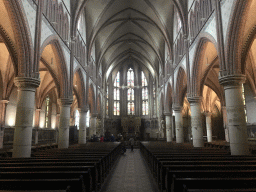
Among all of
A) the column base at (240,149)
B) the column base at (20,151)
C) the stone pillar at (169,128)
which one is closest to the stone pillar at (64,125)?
the column base at (20,151)

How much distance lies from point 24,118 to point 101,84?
26423 millimetres

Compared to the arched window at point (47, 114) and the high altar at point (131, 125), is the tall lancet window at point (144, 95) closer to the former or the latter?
the high altar at point (131, 125)

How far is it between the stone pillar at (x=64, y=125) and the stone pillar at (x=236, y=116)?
1234 cm

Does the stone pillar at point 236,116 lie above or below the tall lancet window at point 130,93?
below

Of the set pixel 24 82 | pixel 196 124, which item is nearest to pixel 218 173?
pixel 24 82

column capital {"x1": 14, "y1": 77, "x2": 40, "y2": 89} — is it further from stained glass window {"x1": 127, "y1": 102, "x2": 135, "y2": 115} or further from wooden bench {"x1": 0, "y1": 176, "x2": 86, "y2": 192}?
stained glass window {"x1": 127, "y1": 102, "x2": 135, "y2": 115}

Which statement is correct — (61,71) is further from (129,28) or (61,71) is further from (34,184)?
(129,28)

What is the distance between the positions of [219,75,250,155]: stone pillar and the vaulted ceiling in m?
15.0

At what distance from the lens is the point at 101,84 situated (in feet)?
120

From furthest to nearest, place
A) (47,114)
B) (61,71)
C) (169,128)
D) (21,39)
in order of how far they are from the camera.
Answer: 1. (47,114)
2. (169,128)
3. (61,71)
4. (21,39)

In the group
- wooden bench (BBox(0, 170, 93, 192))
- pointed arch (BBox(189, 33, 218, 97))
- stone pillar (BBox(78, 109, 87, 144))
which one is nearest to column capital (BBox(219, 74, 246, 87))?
pointed arch (BBox(189, 33, 218, 97))

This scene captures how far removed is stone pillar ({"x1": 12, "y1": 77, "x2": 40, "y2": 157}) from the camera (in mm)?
10250

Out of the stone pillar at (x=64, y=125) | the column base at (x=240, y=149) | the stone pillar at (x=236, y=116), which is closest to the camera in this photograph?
the column base at (x=240, y=149)

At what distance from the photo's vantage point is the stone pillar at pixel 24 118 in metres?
10.2
